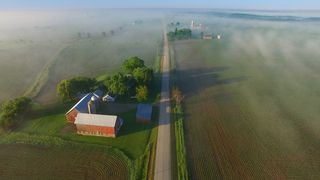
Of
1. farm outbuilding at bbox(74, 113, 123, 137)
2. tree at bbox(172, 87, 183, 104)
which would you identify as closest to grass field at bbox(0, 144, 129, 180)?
farm outbuilding at bbox(74, 113, 123, 137)

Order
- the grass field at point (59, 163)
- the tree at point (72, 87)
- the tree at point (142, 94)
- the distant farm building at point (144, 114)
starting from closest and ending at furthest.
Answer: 1. the grass field at point (59, 163)
2. the distant farm building at point (144, 114)
3. the tree at point (72, 87)
4. the tree at point (142, 94)

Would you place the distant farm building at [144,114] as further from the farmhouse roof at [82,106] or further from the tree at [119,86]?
the farmhouse roof at [82,106]

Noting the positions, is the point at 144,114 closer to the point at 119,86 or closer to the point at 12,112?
the point at 119,86

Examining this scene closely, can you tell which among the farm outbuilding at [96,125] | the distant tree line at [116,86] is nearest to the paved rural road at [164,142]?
the distant tree line at [116,86]

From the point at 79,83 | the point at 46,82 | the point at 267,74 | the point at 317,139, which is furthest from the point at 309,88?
the point at 46,82

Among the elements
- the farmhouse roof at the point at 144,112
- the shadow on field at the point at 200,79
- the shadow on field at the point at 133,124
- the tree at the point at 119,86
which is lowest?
the shadow on field at the point at 133,124

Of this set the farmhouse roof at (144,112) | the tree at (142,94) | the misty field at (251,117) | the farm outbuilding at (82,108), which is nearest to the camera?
the misty field at (251,117)

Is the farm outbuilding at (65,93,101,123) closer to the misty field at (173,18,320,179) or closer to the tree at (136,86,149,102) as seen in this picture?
the tree at (136,86,149,102)

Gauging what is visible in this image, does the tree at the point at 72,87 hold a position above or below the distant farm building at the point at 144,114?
above
